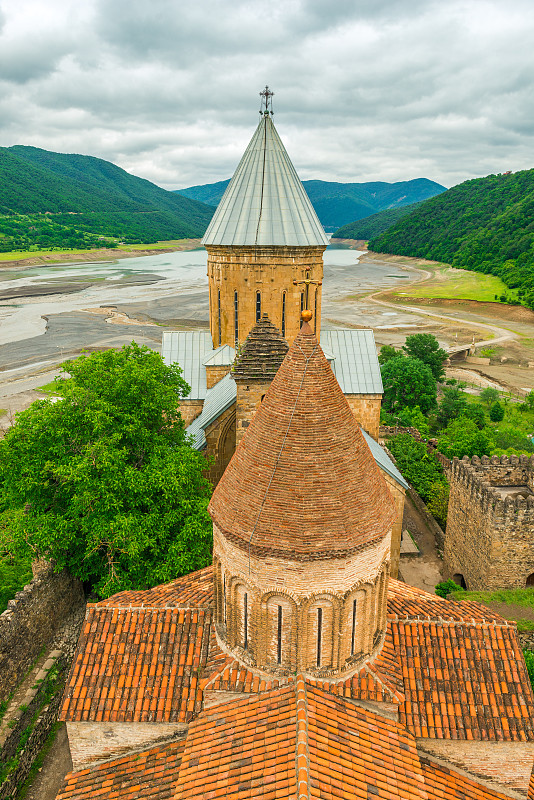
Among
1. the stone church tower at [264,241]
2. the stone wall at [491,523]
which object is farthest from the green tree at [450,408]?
the stone church tower at [264,241]

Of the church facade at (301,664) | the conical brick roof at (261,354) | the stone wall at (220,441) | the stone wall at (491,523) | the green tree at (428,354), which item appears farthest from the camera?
the green tree at (428,354)

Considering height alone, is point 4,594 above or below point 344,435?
below

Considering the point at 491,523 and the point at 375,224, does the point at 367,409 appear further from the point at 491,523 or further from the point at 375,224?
the point at 375,224

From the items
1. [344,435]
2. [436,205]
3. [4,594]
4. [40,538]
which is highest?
[436,205]

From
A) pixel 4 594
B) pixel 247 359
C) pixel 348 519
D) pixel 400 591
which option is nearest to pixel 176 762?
pixel 348 519

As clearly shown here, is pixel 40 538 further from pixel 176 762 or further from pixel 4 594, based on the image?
pixel 176 762

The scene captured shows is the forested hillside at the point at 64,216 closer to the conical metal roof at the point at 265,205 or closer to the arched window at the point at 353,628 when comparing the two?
the conical metal roof at the point at 265,205

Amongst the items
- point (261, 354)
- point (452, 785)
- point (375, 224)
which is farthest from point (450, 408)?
point (375, 224)
